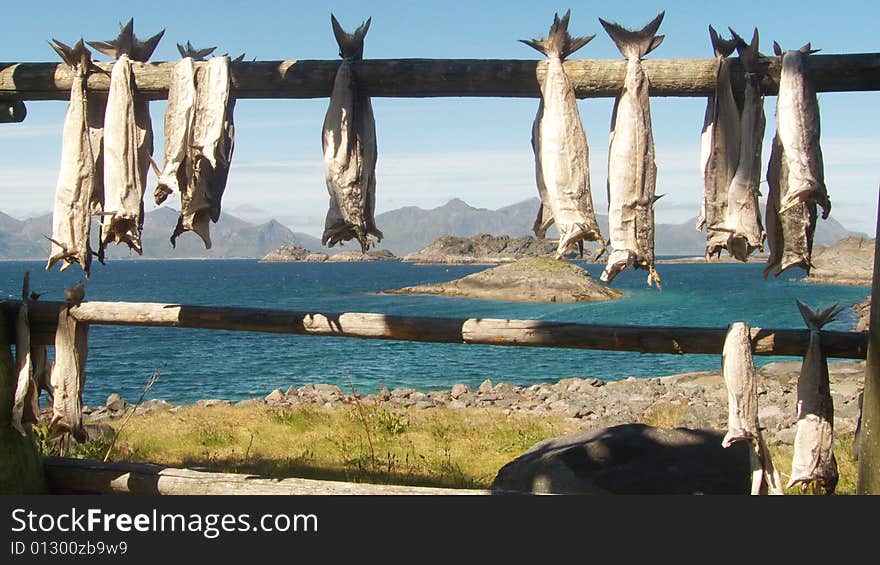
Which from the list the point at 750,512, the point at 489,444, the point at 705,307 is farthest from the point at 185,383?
the point at 705,307

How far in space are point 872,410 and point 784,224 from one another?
1216mm

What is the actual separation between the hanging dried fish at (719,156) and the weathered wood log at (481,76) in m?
0.11

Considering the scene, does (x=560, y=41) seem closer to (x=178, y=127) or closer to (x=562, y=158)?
(x=562, y=158)

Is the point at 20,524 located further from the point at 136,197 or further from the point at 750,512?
the point at 750,512

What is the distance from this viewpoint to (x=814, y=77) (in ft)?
14.0

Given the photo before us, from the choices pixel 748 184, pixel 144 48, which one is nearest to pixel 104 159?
pixel 144 48

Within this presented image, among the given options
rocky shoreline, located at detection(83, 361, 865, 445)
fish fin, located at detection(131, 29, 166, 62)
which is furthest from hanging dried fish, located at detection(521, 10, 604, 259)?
rocky shoreline, located at detection(83, 361, 865, 445)

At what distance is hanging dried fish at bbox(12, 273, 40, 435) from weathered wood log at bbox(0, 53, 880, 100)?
1.74m

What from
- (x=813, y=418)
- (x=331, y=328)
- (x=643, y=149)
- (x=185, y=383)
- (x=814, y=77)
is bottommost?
(x=185, y=383)

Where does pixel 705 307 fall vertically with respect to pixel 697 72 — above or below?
below

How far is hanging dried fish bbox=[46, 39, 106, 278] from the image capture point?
448 centimetres

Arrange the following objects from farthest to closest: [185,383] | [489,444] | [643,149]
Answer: [185,383]
[489,444]
[643,149]

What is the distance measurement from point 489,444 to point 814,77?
7.17m

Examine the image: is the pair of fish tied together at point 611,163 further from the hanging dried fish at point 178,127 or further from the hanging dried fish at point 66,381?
the hanging dried fish at point 66,381
